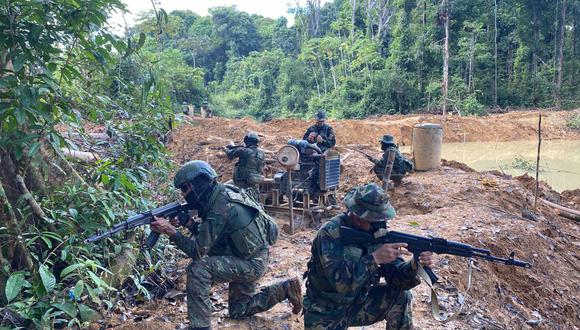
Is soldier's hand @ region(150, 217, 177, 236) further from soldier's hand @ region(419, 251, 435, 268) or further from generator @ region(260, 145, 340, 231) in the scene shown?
generator @ region(260, 145, 340, 231)

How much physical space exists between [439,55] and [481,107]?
185 inches

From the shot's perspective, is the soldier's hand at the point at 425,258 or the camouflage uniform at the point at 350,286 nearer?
the soldier's hand at the point at 425,258

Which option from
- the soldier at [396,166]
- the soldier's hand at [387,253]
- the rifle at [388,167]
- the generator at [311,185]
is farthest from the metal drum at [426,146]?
the soldier's hand at [387,253]

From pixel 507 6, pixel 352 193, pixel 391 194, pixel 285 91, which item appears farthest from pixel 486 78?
pixel 352 193

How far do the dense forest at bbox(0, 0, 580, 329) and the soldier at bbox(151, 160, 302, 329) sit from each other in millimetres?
686

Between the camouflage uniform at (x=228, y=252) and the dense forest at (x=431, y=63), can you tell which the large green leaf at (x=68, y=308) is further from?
the dense forest at (x=431, y=63)

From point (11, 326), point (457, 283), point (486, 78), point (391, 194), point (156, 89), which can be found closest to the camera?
point (11, 326)

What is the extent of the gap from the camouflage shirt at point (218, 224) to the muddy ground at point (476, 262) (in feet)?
2.68

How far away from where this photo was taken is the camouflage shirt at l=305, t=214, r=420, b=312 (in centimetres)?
330

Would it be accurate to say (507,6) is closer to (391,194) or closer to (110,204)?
(391,194)

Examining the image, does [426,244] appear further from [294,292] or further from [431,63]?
[431,63]

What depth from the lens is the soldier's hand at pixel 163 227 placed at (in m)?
3.97

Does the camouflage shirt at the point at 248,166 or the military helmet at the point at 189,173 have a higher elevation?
the military helmet at the point at 189,173

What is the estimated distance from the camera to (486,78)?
30.1m
